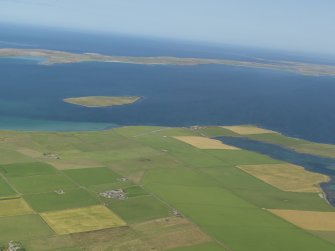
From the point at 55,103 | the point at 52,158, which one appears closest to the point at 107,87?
the point at 55,103

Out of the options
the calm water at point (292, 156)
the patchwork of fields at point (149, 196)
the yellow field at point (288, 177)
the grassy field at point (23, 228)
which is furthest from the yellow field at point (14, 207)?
the calm water at point (292, 156)

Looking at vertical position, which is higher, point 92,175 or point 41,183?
point 92,175

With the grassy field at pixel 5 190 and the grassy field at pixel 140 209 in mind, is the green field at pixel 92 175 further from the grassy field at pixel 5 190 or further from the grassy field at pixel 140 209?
the grassy field at pixel 5 190

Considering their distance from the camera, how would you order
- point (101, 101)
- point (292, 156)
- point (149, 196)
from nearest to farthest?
point (149, 196) < point (292, 156) < point (101, 101)

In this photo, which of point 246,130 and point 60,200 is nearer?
point 60,200

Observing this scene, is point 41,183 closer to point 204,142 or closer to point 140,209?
point 140,209

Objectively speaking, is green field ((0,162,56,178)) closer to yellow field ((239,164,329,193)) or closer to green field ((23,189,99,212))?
green field ((23,189,99,212))

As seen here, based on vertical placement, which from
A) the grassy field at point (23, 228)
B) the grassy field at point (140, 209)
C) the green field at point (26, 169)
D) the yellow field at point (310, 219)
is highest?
the green field at point (26, 169)

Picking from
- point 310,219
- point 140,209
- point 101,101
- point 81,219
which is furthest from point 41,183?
point 101,101
